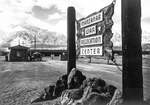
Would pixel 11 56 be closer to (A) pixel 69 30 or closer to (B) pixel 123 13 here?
(A) pixel 69 30

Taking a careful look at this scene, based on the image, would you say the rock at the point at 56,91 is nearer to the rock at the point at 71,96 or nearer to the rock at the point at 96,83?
the rock at the point at 71,96

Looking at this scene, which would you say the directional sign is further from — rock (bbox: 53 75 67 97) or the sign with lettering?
rock (bbox: 53 75 67 97)

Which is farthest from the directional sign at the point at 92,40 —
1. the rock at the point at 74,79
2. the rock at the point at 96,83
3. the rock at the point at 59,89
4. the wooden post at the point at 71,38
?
the rock at the point at 59,89

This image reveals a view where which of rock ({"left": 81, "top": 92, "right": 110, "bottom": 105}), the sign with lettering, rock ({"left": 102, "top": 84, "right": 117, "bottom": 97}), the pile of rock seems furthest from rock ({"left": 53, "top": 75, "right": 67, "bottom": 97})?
rock ({"left": 81, "top": 92, "right": 110, "bottom": 105})

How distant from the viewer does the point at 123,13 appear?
2592mm

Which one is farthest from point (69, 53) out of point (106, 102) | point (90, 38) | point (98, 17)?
point (106, 102)

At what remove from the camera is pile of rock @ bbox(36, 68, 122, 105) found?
3150 mm

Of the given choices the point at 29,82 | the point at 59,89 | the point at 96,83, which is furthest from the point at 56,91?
the point at 29,82

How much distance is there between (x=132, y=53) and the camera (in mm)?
2484

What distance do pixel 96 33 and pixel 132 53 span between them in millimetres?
1650

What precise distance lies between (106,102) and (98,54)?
4.21ft

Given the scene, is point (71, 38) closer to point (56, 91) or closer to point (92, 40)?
point (92, 40)

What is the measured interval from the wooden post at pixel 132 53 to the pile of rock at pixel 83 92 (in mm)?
348

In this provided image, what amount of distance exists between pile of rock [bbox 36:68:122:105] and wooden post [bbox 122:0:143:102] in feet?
1.14
